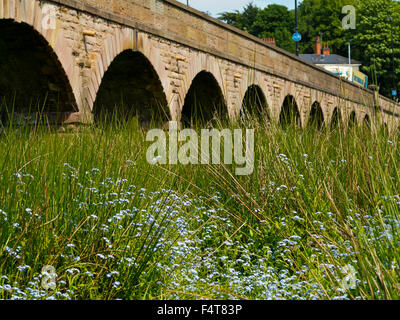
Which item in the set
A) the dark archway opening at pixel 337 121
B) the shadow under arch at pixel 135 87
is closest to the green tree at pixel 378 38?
the shadow under arch at pixel 135 87

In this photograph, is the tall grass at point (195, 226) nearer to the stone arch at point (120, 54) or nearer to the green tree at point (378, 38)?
the stone arch at point (120, 54)

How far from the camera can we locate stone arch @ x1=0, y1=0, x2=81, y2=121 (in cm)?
737

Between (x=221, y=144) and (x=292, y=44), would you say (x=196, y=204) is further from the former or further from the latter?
(x=292, y=44)

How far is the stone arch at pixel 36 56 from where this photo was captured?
7367mm

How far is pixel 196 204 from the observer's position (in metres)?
4.82

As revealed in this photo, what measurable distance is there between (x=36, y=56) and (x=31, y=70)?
0.30 meters

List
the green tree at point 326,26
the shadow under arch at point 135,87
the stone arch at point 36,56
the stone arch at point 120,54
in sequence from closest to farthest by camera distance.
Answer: the stone arch at point 36,56
the stone arch at point 120,54
the shadow under arch at point 135,87
the green tree at point 326,26

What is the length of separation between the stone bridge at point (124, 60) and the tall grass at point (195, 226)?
71cm

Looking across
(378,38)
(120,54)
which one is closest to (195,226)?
(120,54)

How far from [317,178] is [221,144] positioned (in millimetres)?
1396

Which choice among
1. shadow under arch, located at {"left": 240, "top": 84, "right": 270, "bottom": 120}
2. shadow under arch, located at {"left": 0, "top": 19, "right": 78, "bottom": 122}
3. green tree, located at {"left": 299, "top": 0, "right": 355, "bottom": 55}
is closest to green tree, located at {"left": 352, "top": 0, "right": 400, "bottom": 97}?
Answer: green tree, located at {"left": 299, "top": 0, "right": 355, "bottom": 55}

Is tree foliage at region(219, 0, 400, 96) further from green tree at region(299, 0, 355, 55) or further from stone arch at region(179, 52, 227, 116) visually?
stone arch at region(179, 52, 227, 116)

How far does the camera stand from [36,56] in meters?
7.99

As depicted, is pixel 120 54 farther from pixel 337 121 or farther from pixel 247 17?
pixel 247 17
